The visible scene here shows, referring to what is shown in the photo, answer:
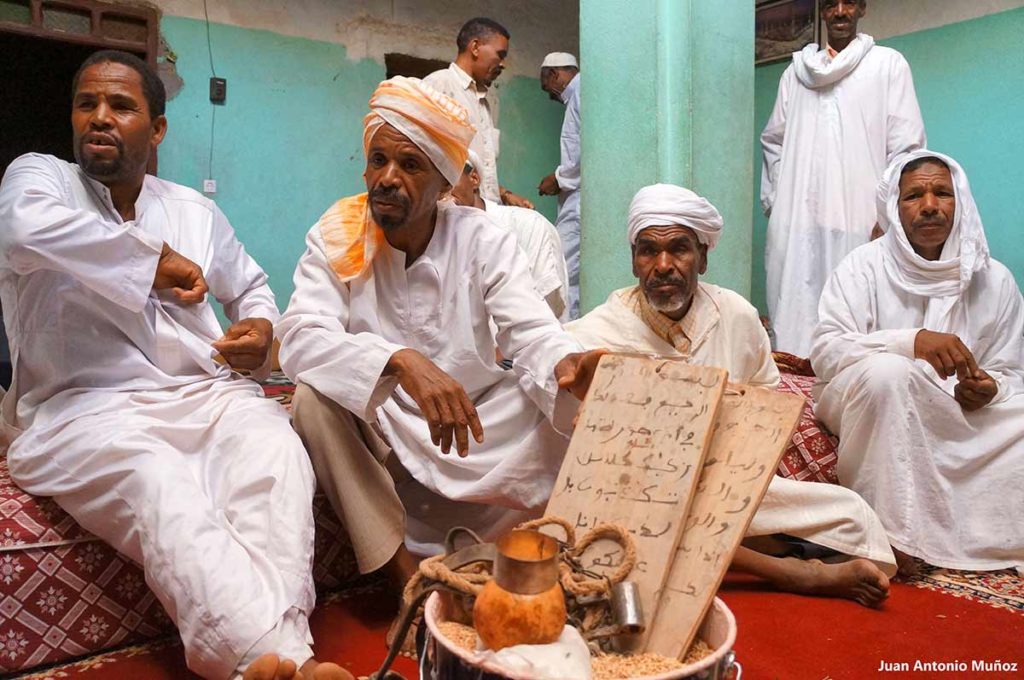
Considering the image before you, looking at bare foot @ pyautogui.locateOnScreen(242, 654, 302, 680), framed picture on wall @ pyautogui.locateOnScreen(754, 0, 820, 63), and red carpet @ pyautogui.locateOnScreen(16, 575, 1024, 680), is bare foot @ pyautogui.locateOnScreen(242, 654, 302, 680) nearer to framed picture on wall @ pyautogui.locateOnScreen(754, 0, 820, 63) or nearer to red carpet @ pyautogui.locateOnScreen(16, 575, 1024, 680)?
red carpet @ pyautogui.locateOnScreen(16, 575, 1024, 680)

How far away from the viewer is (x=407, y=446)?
257cm

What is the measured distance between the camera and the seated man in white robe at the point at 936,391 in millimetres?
3000

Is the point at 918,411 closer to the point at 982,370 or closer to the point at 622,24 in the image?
the point at 982,370

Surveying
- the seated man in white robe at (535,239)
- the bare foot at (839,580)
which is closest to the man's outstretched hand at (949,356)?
the bare foot at (839,580)

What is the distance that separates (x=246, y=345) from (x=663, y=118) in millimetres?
2953

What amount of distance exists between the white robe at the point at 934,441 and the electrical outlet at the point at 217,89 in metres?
5.54

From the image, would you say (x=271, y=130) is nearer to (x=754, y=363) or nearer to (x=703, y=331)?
(x=703, y=331)

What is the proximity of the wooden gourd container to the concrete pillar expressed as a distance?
371 centimetres

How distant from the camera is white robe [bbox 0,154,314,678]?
1.90 meters

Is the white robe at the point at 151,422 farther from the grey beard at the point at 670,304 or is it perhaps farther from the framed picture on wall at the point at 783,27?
the framed picture on wall at the point at 783,27

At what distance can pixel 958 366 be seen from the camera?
2984 millimetres

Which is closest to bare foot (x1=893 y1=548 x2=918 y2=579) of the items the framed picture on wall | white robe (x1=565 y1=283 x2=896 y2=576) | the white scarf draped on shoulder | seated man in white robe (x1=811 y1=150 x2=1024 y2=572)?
seated man in white robe (x1=811 y1=150 x2=1024 y2=572)

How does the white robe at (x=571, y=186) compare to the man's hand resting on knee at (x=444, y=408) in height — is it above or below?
above

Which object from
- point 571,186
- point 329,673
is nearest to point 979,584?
point 329,673
